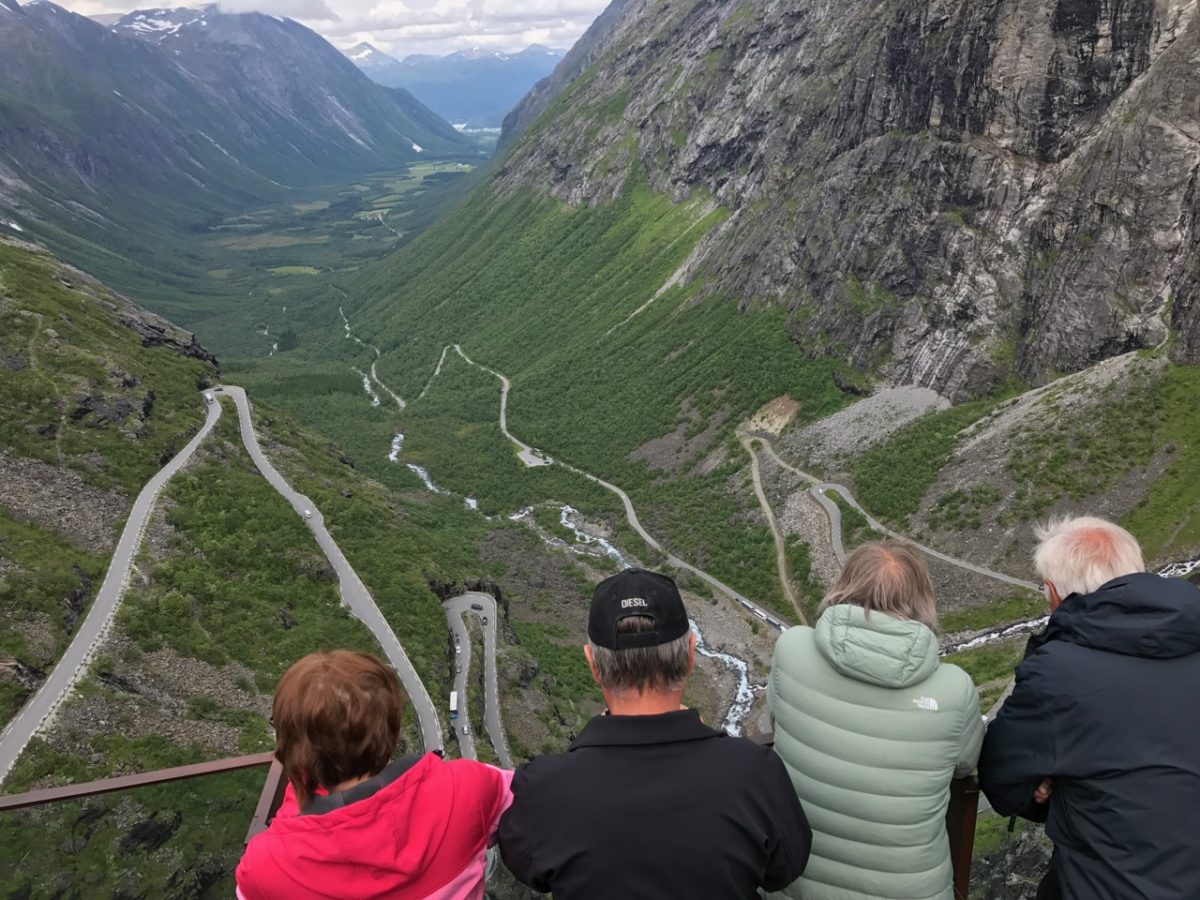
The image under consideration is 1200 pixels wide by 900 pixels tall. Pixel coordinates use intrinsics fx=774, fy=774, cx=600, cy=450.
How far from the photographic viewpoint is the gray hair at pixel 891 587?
642 centimetres

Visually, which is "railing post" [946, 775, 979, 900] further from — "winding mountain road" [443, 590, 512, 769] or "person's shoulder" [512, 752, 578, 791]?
"winding mountain road" [443, 590, 512, 769]

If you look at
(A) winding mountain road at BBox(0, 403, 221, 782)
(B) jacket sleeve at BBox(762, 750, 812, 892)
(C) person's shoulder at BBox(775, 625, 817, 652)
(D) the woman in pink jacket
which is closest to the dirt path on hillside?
(A) winding mountain road at BBox(0, 403, 221, 782)

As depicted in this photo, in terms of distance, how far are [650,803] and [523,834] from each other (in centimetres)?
98

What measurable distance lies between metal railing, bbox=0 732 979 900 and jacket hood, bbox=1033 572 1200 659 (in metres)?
1.69

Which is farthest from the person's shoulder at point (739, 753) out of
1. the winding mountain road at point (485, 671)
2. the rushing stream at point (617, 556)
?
the rushing stream at point (617, 556)

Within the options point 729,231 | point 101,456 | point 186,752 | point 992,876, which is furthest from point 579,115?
point 992,876

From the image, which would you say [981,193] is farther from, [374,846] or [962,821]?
[374,846]

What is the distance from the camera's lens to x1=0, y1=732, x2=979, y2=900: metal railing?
6.65 meters

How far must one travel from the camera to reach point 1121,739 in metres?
5.52

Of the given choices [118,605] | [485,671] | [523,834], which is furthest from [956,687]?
[118,605]

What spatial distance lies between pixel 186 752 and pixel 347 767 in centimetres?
3373

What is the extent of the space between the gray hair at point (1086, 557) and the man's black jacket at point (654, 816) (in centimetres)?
333

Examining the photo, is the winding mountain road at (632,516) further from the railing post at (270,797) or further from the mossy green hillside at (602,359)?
the railing post at (270,797)

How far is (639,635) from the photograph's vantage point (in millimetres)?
5680
